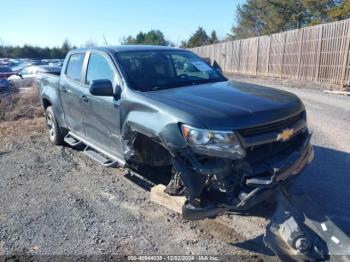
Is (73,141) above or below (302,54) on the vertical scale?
below

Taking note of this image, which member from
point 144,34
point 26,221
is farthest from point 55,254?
point 144,34

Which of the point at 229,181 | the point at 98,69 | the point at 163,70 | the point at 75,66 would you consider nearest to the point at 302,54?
the point at 75,66

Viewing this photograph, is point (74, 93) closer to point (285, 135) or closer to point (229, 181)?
point (229, 181)

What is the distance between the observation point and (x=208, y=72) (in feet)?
16.7

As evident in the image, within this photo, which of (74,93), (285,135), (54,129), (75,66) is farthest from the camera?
(54,129)

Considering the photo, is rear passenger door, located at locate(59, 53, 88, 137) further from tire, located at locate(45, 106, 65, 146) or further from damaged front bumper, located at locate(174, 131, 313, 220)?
damaged front bumper, located at locate(174, 131, 313, 220)

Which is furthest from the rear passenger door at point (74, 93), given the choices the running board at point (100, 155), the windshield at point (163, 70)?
the windshield at point (163, 70)

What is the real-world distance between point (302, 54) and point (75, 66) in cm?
1448

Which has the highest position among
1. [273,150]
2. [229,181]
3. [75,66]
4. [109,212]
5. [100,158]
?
[75,66]

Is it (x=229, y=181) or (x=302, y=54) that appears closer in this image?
(x=229, y=181)

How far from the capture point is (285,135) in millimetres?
3484

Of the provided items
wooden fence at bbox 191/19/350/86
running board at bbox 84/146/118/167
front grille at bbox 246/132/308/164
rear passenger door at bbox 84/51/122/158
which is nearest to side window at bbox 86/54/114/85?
rear passenger door at bbox 84/51/122/158

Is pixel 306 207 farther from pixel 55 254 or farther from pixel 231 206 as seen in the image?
pixel 55 254

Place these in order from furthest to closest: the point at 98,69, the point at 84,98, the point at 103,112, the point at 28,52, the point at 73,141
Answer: the point at 28,52 → the point at 73,141 → the point at 84,98 → the point at 98,69 → the point at 103,112
